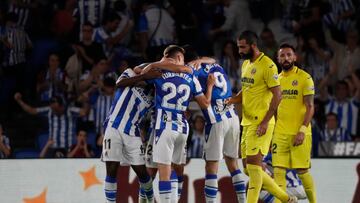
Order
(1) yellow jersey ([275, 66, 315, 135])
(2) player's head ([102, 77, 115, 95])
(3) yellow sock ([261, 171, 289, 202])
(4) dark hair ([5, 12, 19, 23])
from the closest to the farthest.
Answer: (3) yellow sock ([261, 171, 289, 202]) < (1) yellow jersey ([275, 66, 315, 135]) < (2) player's head ([102, 77, 115, 95]) < (4) dark hair ([5, 12, 19, 23])

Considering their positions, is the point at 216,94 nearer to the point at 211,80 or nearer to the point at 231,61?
the point at 211,80

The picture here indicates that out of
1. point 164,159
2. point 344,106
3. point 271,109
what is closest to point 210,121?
point 271,109

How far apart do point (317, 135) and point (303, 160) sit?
325 centimetres

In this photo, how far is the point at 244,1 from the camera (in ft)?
57.0

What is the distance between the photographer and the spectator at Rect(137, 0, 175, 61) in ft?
56.1

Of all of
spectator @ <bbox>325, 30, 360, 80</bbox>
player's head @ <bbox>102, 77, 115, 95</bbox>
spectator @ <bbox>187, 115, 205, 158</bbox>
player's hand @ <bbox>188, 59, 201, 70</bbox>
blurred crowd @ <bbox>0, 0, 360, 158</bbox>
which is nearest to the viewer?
player's hand @ <bbox>188, 59, 201, 70</bbox>

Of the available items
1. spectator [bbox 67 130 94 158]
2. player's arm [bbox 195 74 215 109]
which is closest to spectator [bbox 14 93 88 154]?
spectator [bbox 67 130 94 158]

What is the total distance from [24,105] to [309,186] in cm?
547

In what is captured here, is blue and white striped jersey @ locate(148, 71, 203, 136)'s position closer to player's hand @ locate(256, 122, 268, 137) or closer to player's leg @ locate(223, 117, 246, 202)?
player's hand @ locate(256, 122, 268, 137)

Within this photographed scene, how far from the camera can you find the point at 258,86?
38.1ft

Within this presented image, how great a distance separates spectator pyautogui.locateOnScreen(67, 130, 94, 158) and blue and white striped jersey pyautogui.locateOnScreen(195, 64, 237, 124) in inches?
139

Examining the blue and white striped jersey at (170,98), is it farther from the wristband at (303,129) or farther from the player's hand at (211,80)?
the wristband at (303,129)

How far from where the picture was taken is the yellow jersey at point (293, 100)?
12453 mm

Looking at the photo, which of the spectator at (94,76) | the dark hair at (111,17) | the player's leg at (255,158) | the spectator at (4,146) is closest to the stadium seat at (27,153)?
the spectator at (4,146)
